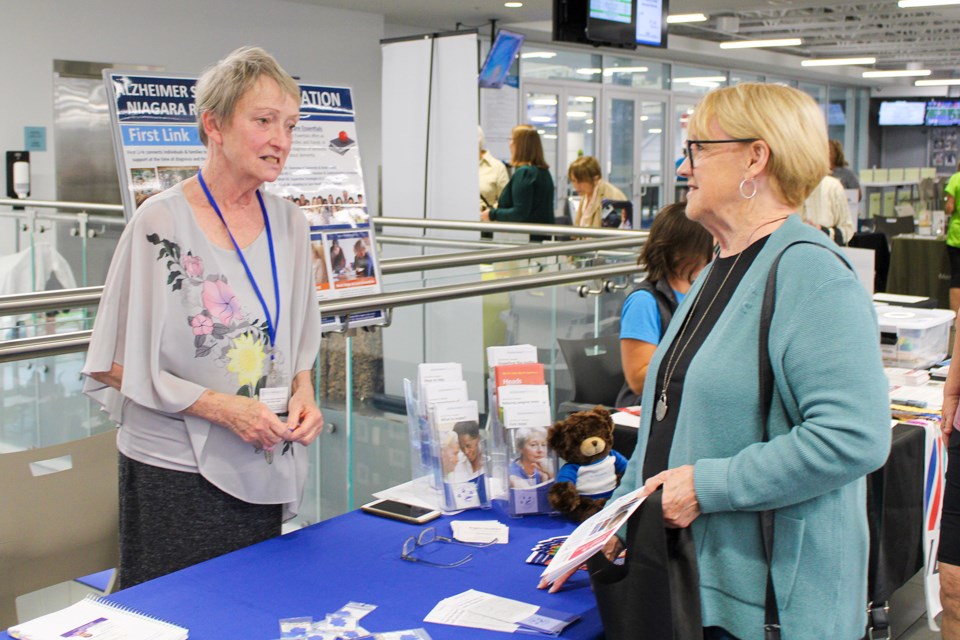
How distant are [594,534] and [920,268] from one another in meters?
8.90

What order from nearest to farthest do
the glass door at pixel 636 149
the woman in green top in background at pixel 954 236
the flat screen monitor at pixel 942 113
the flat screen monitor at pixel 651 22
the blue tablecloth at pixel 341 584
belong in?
the blue tablecloth at pixel 341 584
the flat screen monitor at pixel 651 22
the woman in green top in background at pixel 954 236
the glass door at pixel 636 149
the flat screen monitor at pixel 942 113

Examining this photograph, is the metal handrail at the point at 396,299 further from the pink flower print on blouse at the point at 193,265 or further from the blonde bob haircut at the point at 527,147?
the blonde bob haircut at the point at 527,147

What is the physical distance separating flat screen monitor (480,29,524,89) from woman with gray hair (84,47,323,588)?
26.7ft

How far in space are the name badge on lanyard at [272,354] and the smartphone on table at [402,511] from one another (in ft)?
1.07

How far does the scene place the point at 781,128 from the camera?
157 centimetres

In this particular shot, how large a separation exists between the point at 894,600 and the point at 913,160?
2327cm

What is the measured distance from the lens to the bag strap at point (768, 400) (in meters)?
1.48

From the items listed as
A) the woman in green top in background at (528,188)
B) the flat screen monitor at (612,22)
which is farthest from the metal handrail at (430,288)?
the flat screen monitor at (612,22)

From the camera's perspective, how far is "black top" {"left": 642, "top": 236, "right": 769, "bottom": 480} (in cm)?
161

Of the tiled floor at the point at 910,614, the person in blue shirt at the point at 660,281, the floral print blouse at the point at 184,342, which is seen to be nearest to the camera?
the floral print blouse at the point at 184,342

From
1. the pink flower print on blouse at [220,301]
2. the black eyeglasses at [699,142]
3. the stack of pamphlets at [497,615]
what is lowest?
the stack of pamphlets at [497,615]

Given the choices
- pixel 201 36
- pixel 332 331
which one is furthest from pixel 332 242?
pixel 201 36

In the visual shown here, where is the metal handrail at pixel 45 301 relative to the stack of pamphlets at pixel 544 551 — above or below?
above

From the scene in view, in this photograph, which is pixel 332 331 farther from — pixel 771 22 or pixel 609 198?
Answer: pixel 771 22
